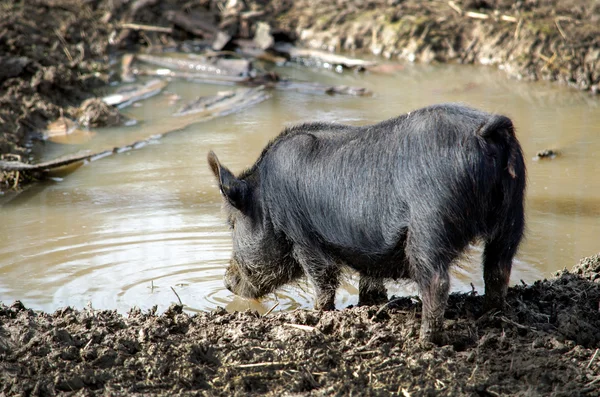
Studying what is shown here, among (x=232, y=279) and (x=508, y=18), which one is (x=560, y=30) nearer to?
(x=508, y=18)

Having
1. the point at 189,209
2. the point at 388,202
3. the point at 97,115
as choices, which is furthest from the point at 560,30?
the point at 388,202

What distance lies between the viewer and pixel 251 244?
4574 mm

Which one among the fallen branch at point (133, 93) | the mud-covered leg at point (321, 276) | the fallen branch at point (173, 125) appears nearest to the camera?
the mud-covered leg at point (321, 276)

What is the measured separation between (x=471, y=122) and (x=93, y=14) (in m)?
11.1

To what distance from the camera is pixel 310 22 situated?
45.3 ft

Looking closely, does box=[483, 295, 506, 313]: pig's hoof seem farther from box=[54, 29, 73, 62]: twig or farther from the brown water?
box=[54, 29, 73, 62]: twig

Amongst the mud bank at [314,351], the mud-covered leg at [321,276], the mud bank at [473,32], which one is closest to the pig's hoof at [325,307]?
the mud-covered leg at [321,276]

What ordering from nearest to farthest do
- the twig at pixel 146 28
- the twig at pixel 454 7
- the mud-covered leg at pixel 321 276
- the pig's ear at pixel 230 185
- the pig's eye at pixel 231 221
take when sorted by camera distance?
the mud-covered leg at pixel 321 276
the pig's ear at pixel 230 185
the pig's eye at pixel 231 221
the twig at pixel 454 7
the twig at pixel 146 28

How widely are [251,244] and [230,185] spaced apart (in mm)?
420

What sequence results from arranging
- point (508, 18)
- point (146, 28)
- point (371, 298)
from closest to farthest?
point (371, 298) < point (508, 18) < point (146, 28)

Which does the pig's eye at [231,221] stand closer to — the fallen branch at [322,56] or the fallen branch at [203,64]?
the fallen branch at [203,64]

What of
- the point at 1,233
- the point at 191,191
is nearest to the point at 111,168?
the point at 191,191

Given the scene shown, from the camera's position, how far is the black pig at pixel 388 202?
355 cm

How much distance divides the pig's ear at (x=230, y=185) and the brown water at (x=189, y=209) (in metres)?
0.81
